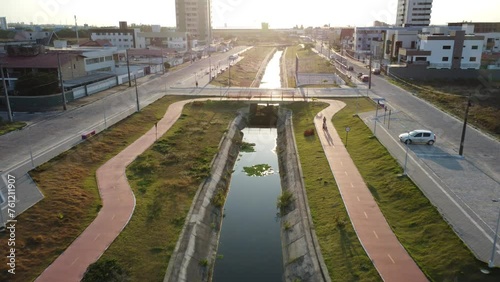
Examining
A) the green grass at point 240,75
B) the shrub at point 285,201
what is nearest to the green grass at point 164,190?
the shrub at point 285,201

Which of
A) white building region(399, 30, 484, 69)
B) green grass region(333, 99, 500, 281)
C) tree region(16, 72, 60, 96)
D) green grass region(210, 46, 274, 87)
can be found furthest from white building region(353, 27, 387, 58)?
green grass region(333, 99, 500, 281)

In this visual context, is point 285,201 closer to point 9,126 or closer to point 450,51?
point 9,126

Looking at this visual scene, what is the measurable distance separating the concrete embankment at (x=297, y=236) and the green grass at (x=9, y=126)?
28667 millimetres

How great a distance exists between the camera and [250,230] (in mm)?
27375

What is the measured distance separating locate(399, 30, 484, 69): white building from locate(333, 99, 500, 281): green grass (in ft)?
198

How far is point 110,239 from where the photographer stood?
2152cm

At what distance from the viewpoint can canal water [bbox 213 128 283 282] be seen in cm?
2272

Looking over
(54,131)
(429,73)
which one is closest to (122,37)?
(429,73)

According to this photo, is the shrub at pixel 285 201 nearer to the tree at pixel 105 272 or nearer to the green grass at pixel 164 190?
the green grass at pixel 164 190

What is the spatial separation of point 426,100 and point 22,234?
174 feet

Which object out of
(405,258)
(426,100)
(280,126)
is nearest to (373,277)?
(405,258)

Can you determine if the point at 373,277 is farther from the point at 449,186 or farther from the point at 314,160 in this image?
the point at 314,160

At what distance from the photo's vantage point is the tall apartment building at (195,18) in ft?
583

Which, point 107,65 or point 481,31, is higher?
point 481,31
